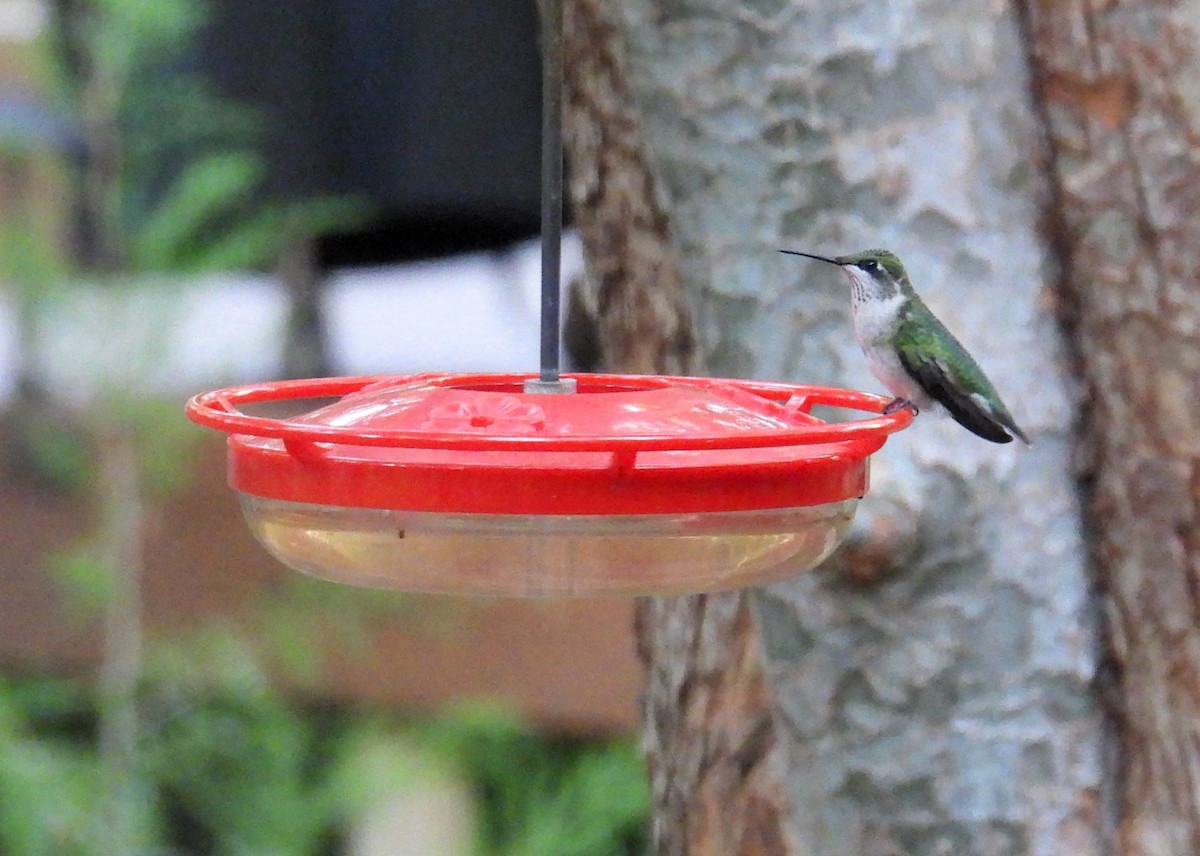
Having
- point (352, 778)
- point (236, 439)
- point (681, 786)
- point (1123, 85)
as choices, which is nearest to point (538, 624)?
point (352, 778)

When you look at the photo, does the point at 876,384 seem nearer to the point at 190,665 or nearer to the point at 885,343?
the point at 885,343

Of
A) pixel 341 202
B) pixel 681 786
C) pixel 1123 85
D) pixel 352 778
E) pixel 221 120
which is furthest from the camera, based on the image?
pixel 352 778

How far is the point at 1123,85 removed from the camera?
1543 mm

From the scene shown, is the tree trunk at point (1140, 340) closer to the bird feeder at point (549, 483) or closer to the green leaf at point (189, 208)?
the bird feeder at point (549, 483)

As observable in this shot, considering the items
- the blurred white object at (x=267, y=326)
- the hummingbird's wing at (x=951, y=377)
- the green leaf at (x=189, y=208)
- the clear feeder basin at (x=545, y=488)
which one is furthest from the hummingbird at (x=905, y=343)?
the green leaf at (x=189, y=208)

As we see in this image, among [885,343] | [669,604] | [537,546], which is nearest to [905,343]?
[885,343]

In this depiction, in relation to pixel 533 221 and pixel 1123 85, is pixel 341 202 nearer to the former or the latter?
pixel 533 221

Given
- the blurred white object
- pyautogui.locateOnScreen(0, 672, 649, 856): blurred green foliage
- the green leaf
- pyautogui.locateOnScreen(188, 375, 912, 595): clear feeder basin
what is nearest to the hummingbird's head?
pyautogui.locateOnScreen(188, 375, 912, 595): clear feeder basin

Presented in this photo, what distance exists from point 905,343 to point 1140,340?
246 millimetres

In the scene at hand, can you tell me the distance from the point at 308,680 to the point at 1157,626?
2.60 metres

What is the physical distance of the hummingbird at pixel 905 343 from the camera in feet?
4.82

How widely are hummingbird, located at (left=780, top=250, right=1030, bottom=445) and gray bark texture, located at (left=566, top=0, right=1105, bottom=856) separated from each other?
0.04 m

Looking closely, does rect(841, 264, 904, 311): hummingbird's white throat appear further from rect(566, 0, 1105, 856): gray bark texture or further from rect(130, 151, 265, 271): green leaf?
rect(130, 151, 265, 271): green leaf

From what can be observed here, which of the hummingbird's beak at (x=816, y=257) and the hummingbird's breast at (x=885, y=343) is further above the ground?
the hummingbird's beak at (x=816, y=257)
